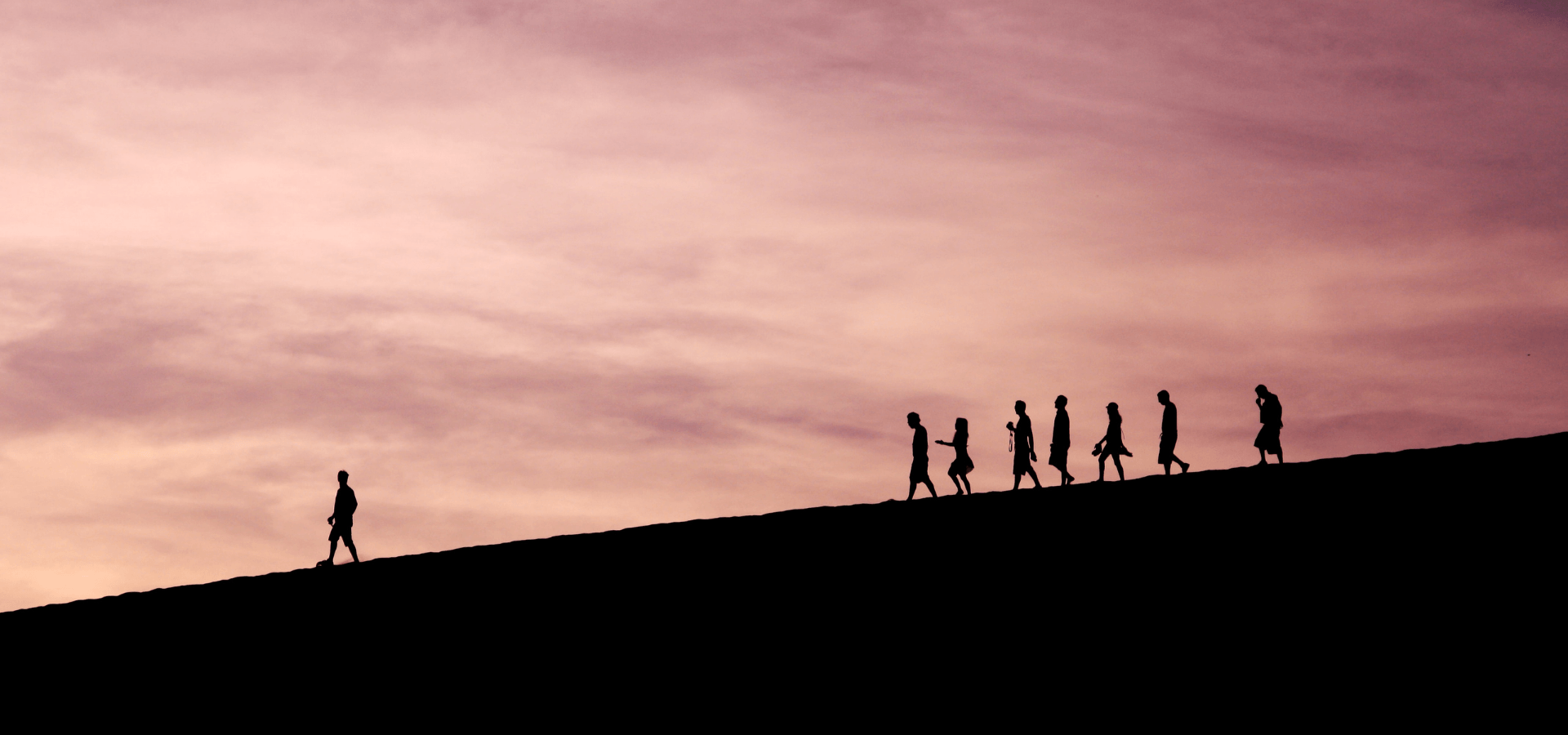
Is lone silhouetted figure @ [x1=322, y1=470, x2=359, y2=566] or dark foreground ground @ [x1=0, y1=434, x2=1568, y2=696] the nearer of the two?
dark foreground ground @ [x1=0, y1=434, x2=1568, y2=696]

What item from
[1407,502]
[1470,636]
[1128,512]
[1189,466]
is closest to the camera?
[1470,636]

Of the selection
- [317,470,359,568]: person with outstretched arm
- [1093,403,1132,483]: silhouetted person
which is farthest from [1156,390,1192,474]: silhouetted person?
[317,470,359,568]: person with outstretched arm

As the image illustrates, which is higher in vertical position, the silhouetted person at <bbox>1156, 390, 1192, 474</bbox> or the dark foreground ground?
the silhouetted person at <bbox>1156, 390, 1192, 474</bbox>

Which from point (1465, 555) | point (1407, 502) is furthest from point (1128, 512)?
point (1465, 555)

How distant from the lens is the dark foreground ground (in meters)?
14.2

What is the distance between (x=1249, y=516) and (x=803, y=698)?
5.89m

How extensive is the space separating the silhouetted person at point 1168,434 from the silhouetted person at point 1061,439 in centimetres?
131

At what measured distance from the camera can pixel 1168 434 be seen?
70.5 ft

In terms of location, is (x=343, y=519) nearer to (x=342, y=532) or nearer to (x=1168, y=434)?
(x=342, y=532)

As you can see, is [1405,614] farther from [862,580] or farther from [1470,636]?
[862,580]

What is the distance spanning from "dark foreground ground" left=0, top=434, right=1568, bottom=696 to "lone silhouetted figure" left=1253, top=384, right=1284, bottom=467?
1380mm

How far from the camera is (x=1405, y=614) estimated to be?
46.1 ft

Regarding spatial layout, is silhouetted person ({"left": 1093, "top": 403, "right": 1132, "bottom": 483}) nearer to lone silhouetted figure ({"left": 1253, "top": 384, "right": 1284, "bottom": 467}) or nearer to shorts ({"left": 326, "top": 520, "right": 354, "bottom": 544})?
lone silhouetted figure ({"left": 1253, "top": 384, "right": 1284, "bottom": 467})

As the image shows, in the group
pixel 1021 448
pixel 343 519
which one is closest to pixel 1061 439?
pixel 1021 448
